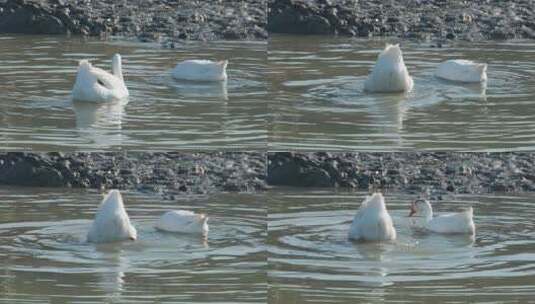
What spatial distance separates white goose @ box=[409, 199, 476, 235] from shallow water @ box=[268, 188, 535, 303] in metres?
0.06

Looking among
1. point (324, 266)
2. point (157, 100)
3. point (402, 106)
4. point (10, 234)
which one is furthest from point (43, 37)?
point (324, 266)

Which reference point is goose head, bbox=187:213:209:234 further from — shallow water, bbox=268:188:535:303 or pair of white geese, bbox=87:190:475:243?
shallow water, bbox=268:188:535:303

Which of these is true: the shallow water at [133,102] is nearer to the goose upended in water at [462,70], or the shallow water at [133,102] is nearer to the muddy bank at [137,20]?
the muddy bank at [137,20]

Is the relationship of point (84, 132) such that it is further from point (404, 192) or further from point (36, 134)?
point (404, 192)

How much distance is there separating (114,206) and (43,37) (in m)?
7.82

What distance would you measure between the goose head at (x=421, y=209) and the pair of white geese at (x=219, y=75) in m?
3.78

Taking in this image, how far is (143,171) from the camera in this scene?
14.4m

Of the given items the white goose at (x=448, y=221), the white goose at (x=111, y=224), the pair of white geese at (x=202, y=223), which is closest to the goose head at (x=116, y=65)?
the pair of white geese at (x=202, y=223)

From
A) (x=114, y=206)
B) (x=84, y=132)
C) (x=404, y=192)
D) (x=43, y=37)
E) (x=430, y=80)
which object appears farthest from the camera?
(x=43, y=37)

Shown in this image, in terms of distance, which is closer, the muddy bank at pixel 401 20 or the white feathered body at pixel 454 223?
the white feathered body at pixel 454 223

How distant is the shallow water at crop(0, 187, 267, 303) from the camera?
35.9ft

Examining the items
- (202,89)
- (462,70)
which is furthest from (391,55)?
(202,89)

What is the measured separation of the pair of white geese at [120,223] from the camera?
1208 cm

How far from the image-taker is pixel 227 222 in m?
12.8
